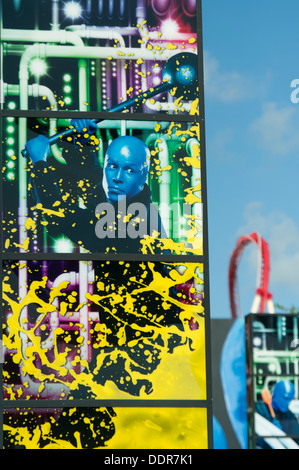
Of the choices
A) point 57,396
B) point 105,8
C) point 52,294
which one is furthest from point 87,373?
point 105,8

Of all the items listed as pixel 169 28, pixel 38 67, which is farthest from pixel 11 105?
pixel 169 28

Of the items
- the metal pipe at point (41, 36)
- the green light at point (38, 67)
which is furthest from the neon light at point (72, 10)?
the green light at point (38, 67)

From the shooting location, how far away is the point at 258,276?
73.5ft

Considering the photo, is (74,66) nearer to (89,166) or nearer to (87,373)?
(89,166)

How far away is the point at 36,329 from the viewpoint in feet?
23.5

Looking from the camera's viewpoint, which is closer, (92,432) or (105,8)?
(92,432)

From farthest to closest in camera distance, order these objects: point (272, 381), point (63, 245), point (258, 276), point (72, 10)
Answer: point (258, 276) < point (272, 381) < point (72, 10) < point (63, 245)

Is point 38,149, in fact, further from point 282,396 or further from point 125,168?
point 282,396

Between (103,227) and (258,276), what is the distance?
1543 cm

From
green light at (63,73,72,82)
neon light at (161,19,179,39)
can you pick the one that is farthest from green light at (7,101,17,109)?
neon light at (161,19,179,39)

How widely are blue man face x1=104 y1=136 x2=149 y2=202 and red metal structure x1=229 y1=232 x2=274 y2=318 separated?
46.2 ft
